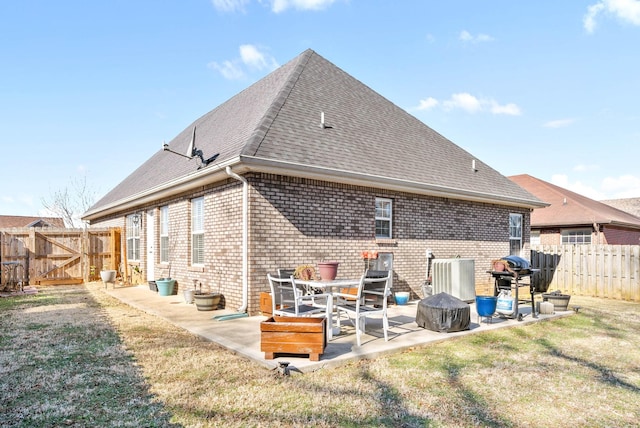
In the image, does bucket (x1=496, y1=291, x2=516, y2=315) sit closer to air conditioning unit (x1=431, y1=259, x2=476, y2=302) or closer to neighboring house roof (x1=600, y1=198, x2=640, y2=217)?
air conditioning unit (x1=431, y1=259, x2=476, y2=302)

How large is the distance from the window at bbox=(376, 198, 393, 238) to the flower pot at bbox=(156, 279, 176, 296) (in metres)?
6.08

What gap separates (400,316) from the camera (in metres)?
8.32

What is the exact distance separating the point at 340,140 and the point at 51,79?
10658mm

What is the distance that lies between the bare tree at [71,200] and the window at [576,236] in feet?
141

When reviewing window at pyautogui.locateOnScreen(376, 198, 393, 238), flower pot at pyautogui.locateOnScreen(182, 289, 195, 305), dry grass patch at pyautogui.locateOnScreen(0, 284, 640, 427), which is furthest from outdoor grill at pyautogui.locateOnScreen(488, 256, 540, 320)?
flower pot at pyautogui.locateOnScreen(182, 289, 195, 305)

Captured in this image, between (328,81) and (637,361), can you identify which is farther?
(328,81)

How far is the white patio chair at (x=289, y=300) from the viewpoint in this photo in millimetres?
6328

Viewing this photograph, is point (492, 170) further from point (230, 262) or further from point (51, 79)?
point (51, 79)

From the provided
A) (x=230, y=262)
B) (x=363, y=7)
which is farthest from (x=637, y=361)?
(x=363, y=7)

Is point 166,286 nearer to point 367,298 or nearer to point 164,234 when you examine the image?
point 164,234

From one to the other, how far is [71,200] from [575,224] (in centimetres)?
4606

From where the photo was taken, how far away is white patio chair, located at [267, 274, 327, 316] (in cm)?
633

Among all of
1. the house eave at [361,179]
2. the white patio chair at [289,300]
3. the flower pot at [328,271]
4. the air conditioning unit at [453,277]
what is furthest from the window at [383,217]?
the flower pot at [328,271]

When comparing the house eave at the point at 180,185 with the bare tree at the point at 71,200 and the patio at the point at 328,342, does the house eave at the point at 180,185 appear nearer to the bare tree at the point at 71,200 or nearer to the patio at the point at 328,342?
the patio at the point at 328,342
